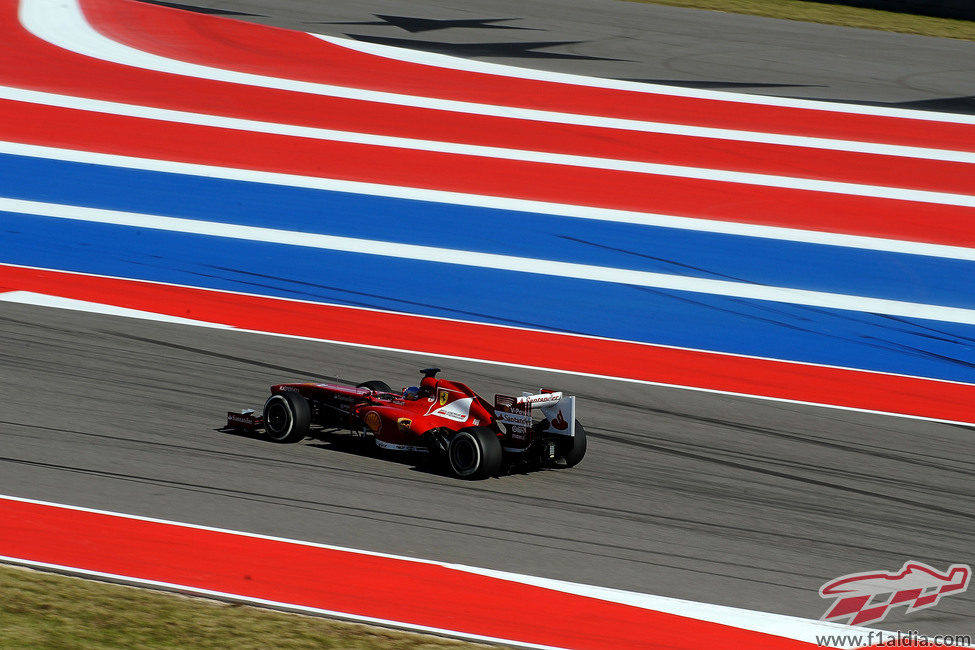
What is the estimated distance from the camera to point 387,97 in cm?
1845

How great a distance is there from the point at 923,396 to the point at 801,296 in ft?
8.29

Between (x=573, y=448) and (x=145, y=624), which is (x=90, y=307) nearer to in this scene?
(x=573, y=448)

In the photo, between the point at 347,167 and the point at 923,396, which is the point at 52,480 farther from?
the point at 347,167

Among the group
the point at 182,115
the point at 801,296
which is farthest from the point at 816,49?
the point at 182,115

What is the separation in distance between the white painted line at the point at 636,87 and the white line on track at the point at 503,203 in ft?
13.8

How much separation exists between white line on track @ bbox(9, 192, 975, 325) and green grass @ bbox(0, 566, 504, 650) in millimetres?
8169

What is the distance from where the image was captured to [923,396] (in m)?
11.5

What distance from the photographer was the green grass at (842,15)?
75.3 ft

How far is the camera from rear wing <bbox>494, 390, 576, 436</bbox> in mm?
8680

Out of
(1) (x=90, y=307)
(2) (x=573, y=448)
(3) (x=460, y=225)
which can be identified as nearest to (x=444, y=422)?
(2) (x=573, y=448)

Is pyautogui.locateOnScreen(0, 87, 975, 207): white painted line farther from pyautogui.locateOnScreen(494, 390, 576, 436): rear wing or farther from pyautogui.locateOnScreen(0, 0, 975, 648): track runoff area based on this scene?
pyautogui.locateOnScreen(494, 390, 576, 436): rear wing

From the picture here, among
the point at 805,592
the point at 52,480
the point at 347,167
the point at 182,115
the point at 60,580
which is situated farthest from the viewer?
the point at 182,115

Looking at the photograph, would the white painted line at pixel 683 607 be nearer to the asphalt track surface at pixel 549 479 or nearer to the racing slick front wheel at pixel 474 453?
the asphalt track surface at pixel 549 479

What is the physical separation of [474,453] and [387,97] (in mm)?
10965
